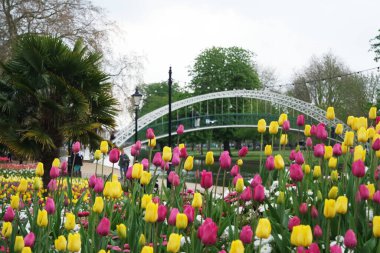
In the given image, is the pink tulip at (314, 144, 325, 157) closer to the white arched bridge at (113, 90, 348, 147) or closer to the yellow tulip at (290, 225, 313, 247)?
the yellow tulip at (290, 225, 313, 247)

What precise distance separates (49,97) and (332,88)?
4070 centimetres

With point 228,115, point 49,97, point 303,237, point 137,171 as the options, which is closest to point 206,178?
point 137,171

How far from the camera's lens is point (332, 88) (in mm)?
48625

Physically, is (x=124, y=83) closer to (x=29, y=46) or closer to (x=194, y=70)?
(x=29, y=46)

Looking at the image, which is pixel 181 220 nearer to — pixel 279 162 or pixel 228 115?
pixel 279 162

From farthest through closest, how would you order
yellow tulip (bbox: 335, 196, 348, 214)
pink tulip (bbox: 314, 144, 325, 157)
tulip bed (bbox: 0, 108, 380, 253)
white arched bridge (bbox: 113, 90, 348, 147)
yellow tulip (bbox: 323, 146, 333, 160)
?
white arched bridge (bbox: 113, 90, 348, 147) < yellow tulip (bbox: 323, 146, 333, 160) < pink tulip (bbox: 314, 144, 325, 157) < yellow tulip (bbox: 335, 196, 348, 214) < tulip bed (bbox: 0, 108, 380, 253)

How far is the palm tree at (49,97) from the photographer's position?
10.7 meters

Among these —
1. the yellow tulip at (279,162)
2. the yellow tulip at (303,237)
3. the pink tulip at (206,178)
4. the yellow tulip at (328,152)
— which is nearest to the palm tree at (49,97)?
the yellow tulip at (328,152)

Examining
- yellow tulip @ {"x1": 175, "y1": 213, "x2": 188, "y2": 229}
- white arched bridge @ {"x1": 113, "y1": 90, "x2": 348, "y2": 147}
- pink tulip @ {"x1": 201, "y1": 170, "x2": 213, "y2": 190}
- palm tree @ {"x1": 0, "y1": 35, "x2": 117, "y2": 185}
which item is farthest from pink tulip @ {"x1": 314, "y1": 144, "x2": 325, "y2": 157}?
white arched bridge @ {"x1": 113, "y1": 90, "x2": 348, "y2": 147}

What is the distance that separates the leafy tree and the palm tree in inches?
1258

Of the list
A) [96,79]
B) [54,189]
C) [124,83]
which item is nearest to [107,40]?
[124,83]

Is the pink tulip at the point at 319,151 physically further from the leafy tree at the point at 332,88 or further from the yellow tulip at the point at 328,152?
the leafy tree at the point at 332,88

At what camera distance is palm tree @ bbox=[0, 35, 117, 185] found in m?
10.7

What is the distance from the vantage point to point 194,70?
186 ft
